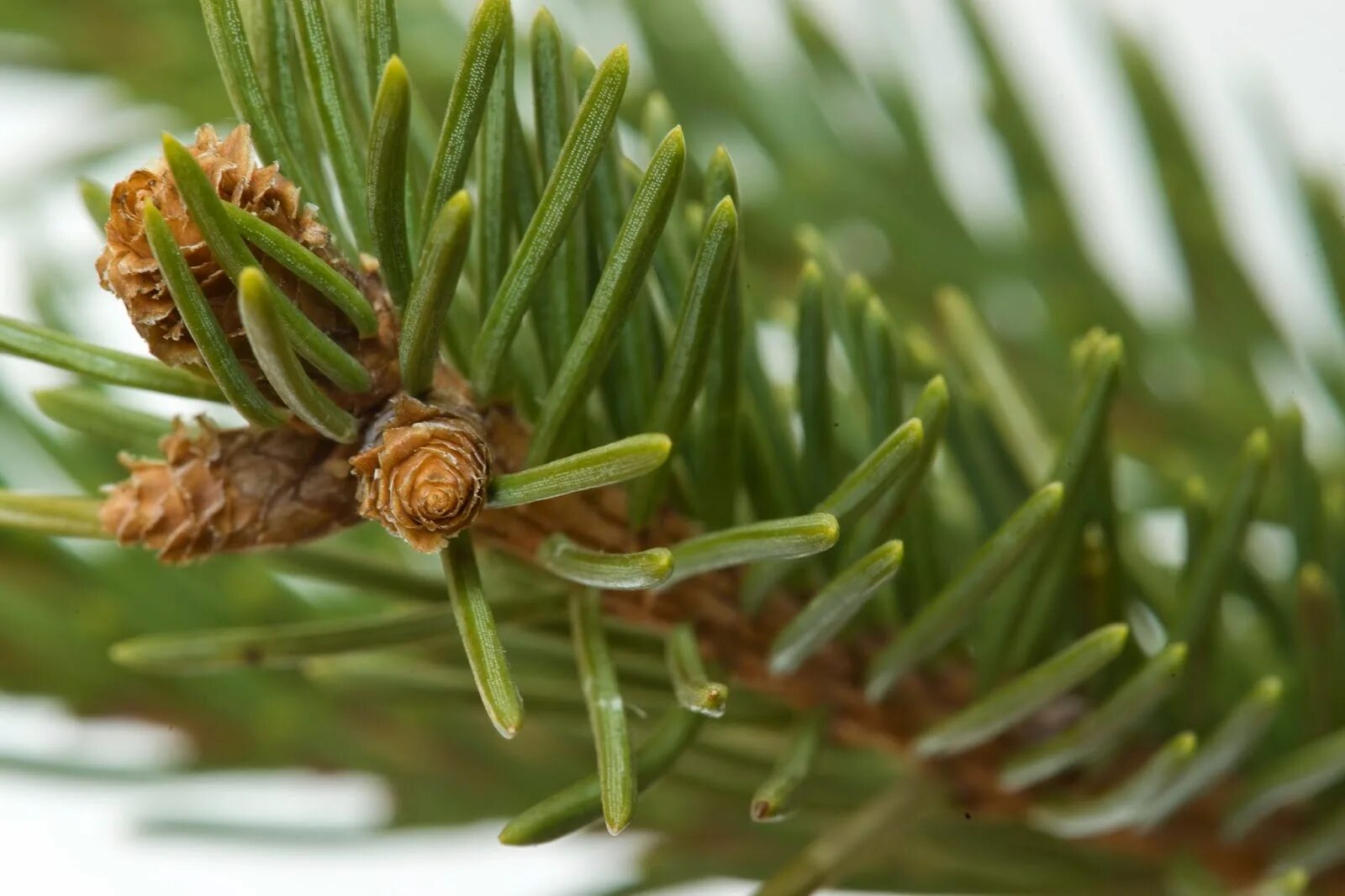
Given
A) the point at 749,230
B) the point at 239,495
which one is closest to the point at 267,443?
the point at 239,495

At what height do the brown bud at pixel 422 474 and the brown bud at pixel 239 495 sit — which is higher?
the brown bud at pixel 239 495

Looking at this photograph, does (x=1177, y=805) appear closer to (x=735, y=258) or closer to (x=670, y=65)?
(x=735, y=258)

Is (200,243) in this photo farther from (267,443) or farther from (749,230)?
(749,230)

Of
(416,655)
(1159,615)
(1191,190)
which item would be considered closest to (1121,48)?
(1191,190)

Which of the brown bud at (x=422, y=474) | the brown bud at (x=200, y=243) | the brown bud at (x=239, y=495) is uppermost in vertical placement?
the brown bud at (x=200, y=243)

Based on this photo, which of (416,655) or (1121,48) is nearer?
(416,655)

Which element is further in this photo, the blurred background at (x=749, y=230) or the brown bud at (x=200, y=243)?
the blurred background at (x=749, y=230)
